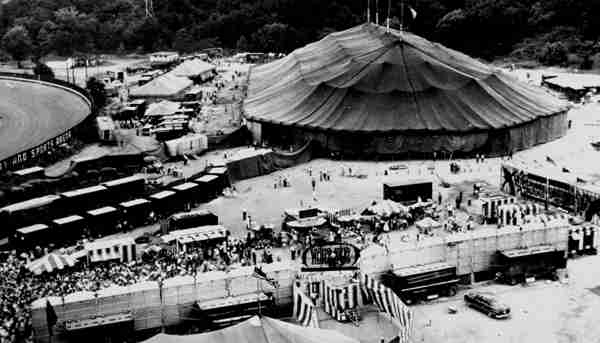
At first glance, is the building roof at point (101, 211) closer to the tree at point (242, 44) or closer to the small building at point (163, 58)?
the small building at point (163, 58)

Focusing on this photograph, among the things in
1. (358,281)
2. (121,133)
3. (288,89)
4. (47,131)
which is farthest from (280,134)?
(358,281)

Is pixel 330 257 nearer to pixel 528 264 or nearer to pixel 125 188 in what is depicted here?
pixel 528 264

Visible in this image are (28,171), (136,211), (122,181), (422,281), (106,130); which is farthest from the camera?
(106,130)

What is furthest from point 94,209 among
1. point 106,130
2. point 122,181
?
point 106,130

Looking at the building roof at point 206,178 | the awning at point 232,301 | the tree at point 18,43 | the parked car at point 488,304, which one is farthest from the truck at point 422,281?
the tree at point 18,43

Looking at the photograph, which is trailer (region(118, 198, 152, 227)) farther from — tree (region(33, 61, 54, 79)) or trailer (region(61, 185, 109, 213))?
tree (region(33, 61, 54, 79))

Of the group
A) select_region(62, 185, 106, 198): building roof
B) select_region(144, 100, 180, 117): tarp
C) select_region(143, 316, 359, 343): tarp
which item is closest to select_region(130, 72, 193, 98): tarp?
select_region(144, 100, 180, 117): tarp

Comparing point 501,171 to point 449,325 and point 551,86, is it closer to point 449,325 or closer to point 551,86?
point 449,325
